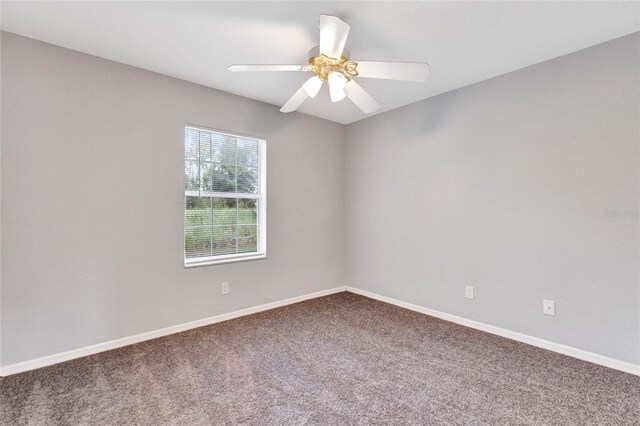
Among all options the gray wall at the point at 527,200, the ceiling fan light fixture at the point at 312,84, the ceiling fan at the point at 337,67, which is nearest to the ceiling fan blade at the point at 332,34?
the ceiling fan at the point at 337,67

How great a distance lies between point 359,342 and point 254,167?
2146mm

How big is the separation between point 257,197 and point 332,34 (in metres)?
2.08

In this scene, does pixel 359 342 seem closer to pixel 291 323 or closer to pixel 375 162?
pixel 291 323

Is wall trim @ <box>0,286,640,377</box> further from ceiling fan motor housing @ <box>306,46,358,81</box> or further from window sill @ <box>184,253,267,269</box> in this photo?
ceiling fan motor housing @ <box>306,46,358,81</box>

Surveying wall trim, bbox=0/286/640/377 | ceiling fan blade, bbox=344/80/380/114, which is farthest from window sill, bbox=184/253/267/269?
ceiling fan blade, bbox=344/80/380/114

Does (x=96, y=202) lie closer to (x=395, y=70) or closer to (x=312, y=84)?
(x=312, y=84)

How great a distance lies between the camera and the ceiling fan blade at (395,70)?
1822 millimetres

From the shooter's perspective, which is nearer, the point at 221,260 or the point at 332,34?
the point at 332,34

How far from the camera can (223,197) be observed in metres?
3.20

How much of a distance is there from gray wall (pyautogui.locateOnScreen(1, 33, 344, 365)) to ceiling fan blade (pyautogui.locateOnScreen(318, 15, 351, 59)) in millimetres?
1676

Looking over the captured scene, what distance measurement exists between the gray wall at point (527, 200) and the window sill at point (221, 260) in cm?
Answer: 155

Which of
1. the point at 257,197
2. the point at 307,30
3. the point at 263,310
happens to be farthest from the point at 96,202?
the point at 307,30

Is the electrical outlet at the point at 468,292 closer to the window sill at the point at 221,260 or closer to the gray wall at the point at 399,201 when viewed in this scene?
the gray wall at the point at 399,201

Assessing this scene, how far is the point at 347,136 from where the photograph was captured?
425 centimetres
